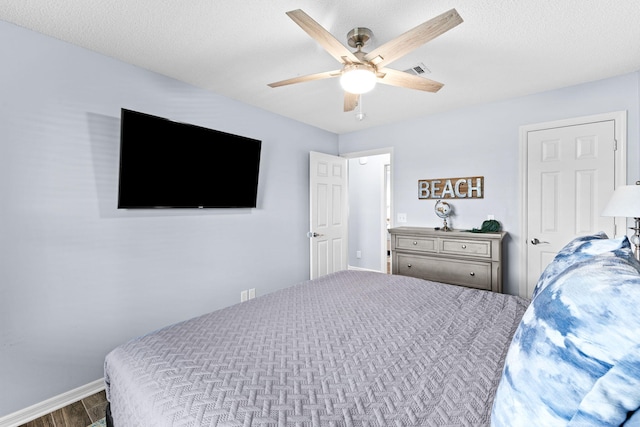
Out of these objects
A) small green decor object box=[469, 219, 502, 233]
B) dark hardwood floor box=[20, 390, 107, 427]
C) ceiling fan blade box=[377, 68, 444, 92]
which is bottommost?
dark hardwood floor box=[20, 390, 107, 427]

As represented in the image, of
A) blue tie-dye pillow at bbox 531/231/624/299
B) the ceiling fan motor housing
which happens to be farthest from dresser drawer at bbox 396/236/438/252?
the ceiling fan motor housing

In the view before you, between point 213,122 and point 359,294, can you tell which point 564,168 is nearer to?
point 359,294

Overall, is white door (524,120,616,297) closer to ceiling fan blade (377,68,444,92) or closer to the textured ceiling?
the textured ceiling

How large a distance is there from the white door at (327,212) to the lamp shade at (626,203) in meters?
2.76

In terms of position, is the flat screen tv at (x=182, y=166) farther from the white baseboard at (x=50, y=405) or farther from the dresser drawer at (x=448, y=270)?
the dresser drawer at (x=448, y=270)

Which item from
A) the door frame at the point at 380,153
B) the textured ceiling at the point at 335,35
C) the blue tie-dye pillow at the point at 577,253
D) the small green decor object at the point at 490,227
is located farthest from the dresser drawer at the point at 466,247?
the blue tie-dye pillow at the point at 577,253

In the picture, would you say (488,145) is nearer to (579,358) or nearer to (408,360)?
(408,360)

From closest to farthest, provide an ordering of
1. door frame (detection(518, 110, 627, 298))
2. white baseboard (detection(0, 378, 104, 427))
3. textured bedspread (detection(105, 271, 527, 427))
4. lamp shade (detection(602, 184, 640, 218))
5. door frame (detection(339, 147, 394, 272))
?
textured bedspread (detection(105, 271, 527, 427))
white baseboard (detection(0, 378, 104, 427))
lamp shade (detection(602, 184, 640, 218))
door frame (detection(518, 110, 627, 298))
door frame (detection(339, 147, 394, 272))

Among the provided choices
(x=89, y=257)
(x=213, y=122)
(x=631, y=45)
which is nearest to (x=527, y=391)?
(x=89, y=257)

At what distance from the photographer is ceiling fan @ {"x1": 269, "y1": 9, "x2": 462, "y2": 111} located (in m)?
1.38

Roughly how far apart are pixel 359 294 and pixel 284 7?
177 cm

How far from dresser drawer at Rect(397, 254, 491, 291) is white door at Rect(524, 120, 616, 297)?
50 cm

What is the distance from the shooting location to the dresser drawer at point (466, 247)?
9.68 ft

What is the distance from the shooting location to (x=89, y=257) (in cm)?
211
